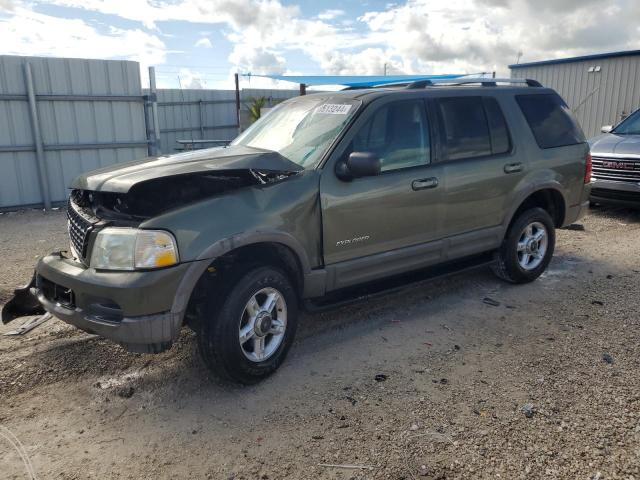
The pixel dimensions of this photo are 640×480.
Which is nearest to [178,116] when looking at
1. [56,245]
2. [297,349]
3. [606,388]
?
[56,245]

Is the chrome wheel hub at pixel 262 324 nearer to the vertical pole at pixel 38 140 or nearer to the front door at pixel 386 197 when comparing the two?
the front door at pixel 386 197

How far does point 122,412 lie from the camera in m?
3.33

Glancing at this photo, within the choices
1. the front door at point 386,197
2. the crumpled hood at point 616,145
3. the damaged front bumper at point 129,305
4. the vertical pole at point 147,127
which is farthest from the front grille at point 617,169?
the vertical pole at point 147,127

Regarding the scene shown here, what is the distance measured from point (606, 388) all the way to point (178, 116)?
1603 centimetres

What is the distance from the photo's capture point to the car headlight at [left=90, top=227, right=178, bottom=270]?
308 centimetres

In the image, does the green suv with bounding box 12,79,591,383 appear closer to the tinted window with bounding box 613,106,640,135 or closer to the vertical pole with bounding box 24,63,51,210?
the tinted window with bounding box 613,106,640,135

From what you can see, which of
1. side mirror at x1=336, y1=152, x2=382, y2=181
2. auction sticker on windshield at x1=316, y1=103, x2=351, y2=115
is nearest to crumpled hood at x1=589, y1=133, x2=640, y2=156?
auction sticker on windshield at x1=316, y1=103, x2=351, y2=115

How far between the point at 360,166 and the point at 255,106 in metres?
14.9

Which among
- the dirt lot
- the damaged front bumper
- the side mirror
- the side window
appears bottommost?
the dirt lot

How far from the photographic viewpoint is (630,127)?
9.54m

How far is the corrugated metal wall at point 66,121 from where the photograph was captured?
32.0 ft

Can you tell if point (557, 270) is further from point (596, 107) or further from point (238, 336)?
point (596, 107)

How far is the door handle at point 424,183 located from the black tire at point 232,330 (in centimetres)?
146

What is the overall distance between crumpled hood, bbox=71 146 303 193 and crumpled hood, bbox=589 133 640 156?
23.0 ft
